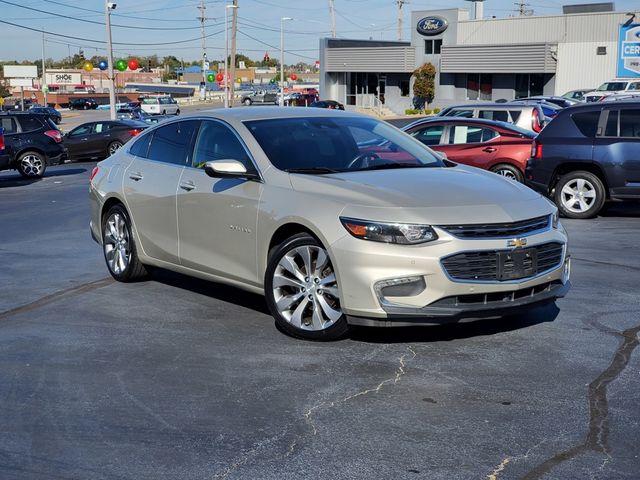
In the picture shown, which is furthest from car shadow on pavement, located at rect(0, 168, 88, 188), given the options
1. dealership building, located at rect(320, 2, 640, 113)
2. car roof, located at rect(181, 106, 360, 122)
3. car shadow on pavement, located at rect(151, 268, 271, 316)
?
dealership building, located at rect(320, 2, 640, 113)

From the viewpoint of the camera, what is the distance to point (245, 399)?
533cm

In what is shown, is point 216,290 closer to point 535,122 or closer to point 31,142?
point 535,122

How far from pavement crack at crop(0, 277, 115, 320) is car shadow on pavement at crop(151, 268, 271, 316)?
1.66ft

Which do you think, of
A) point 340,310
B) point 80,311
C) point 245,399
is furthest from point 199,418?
point 80,311

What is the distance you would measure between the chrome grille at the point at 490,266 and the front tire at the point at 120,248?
358cm

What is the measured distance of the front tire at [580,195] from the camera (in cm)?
1335

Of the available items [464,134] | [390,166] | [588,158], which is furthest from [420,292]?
[464,134]

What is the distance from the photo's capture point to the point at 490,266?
19.9 feet

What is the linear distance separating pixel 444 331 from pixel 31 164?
1976cm

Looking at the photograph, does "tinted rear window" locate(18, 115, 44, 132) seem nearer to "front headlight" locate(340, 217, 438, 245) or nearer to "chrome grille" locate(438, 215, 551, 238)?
"front headlight" locate(340, 217, 438, 245)

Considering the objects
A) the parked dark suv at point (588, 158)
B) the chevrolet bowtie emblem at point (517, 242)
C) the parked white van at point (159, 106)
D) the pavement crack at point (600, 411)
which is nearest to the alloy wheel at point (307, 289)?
the chevrolet bowtie emblem at point (517, 242)

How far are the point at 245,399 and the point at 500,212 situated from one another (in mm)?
2157

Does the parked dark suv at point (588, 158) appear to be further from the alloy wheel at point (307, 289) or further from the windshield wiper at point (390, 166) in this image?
the alloy wheel at point (307, 289)

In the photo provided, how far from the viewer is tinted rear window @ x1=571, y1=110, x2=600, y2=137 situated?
13328mm
